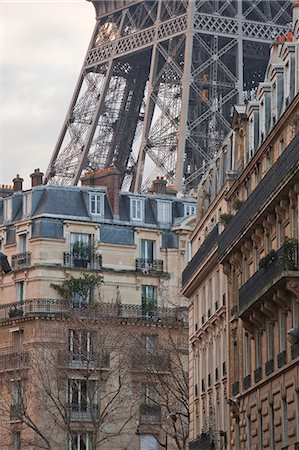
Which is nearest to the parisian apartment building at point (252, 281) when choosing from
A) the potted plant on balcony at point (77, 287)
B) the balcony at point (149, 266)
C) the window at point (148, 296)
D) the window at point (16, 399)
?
the window at point (16, 399)

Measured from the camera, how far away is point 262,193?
45188 mm

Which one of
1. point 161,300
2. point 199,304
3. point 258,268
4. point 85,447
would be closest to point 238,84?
point 161,300

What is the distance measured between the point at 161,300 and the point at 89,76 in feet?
114

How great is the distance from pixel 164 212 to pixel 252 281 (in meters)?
41.6

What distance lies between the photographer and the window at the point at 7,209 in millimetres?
85750

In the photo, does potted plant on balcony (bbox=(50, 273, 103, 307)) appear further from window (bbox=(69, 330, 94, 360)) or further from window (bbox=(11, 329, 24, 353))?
window (bbox=(69, 330, 94, 360))

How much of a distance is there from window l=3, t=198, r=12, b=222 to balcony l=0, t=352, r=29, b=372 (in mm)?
8484

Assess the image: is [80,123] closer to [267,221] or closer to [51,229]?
[51,229]

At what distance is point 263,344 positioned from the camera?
45969 mm

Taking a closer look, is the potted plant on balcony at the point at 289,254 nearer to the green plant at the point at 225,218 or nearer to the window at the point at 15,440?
the green plant at the point at 225,218

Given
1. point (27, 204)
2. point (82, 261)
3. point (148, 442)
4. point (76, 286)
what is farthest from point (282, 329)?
point (27, 204)

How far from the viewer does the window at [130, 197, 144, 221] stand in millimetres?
85562

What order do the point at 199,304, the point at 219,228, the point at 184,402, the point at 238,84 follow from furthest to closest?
the point at 238,84 → the point at 184,402 → the point at 199,304 → the point at 219,228

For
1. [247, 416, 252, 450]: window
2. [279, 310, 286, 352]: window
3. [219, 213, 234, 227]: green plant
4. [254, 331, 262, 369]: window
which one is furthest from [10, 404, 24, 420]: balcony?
[279, 310, 286, 352]: window
